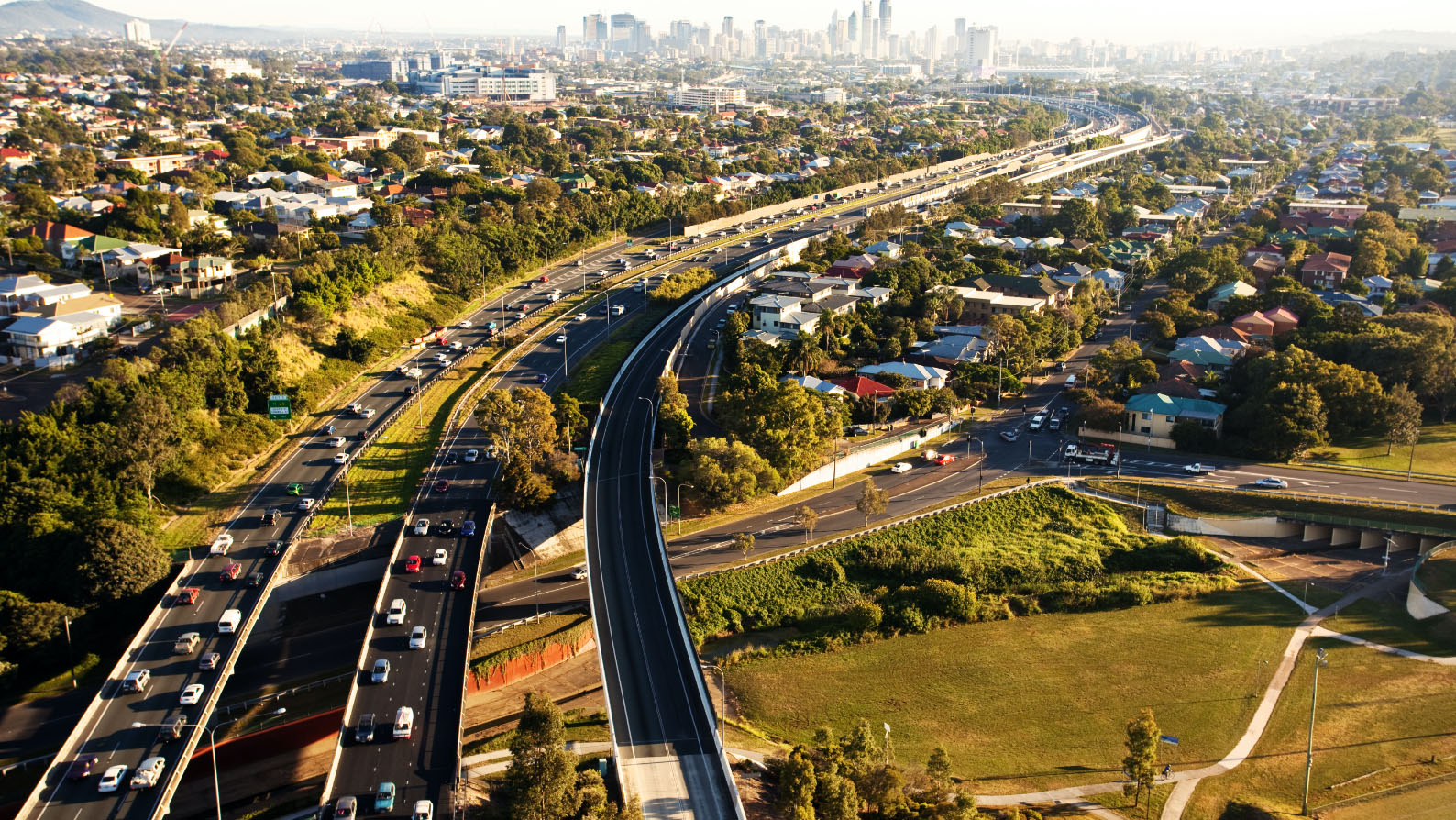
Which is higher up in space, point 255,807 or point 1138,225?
point 1138,225

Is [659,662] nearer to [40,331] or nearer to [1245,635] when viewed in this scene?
[1245,635]

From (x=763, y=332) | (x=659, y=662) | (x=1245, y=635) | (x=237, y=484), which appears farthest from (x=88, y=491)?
(x=1245, y=635)

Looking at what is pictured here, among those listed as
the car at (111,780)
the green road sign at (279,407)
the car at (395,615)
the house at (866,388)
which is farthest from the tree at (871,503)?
the car at (111,780)

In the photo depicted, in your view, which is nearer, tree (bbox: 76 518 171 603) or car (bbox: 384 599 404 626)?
car (bbox: 384 599 404 626)

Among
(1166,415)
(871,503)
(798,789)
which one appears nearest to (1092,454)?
(1166,415)

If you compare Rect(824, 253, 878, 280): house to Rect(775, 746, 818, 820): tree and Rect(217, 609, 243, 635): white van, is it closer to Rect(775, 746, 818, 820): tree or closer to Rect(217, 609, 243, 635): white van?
Rect(217, 609, 243, 635): white van

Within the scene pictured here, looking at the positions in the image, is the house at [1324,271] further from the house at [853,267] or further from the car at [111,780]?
the car at [111,780]

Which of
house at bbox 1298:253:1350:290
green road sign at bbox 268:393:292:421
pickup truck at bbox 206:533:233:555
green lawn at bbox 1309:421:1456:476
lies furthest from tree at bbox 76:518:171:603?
house at bbox 1298:253:1350:290
